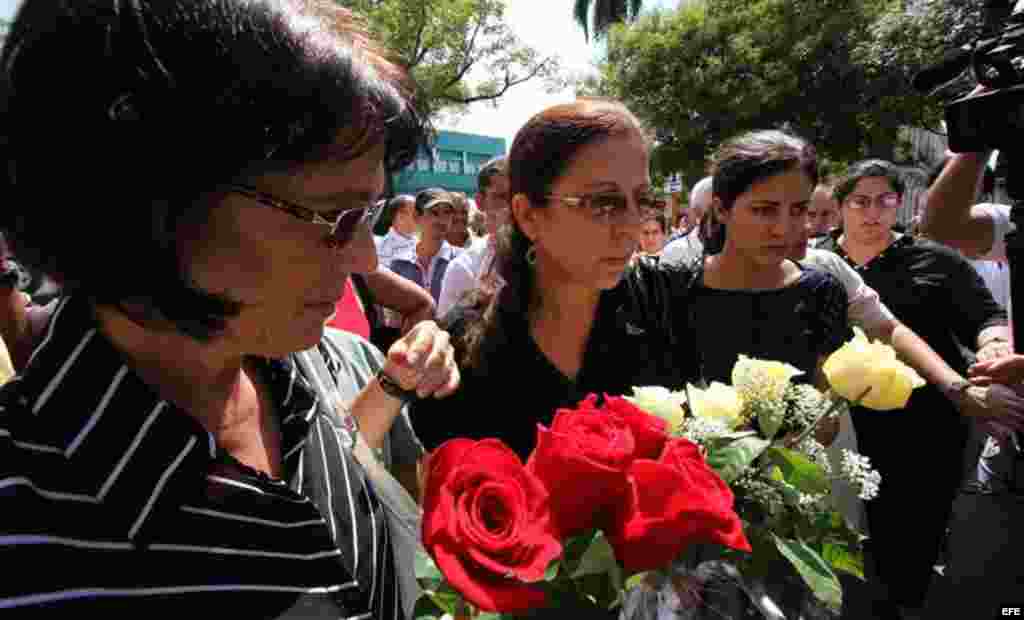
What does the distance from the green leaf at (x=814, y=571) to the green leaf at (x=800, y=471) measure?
0.08 m

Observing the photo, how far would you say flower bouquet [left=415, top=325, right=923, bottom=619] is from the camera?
2.30 feet

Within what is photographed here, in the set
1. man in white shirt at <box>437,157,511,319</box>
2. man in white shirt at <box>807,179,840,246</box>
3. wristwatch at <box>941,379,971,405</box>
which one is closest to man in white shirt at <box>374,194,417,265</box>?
man in white shirt at <box>437,157,511,319</box>

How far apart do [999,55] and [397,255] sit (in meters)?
3.99

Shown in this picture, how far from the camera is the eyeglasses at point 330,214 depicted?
92cm

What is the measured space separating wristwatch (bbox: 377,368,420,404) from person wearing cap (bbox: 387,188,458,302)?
3.98m

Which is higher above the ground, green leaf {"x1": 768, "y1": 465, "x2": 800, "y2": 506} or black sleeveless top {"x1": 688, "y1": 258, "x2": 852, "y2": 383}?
green leaf {"x1": 768, "y1": 465, "x2": 800, "y2": 506}

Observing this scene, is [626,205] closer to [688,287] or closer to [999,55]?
[688,287]

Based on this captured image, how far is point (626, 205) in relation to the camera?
186cm

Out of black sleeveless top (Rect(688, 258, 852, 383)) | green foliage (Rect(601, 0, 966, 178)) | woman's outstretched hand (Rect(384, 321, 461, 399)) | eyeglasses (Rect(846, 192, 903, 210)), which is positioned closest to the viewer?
woman's outstretched hand (Rect(384, 321, 461, 399))

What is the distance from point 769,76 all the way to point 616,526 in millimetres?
22547

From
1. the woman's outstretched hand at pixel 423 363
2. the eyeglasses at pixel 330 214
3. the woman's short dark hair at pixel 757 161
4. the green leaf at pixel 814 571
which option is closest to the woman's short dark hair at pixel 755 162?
the woman's short dark hair at pixel 757 161

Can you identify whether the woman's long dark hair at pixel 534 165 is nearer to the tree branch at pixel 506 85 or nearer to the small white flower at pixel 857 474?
the small white flower at pixel 857 474

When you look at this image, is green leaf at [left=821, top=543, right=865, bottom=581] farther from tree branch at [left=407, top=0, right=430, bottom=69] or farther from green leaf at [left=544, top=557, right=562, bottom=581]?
tree branch at [left=407, top=0, right=430, bottom=69]

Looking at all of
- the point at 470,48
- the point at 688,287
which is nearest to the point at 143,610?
the point at 688,287
